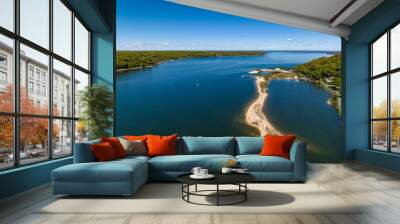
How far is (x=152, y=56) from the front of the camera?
41.6 feet

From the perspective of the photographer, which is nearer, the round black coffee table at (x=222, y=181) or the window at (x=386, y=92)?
the round black coffee table at (x=222, y=181)

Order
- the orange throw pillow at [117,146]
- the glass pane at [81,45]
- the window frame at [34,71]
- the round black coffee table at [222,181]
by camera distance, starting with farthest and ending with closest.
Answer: the glass pane at [81,45]
the orange throw pillow at [117,146]
the window frame at [34,71]
the round black coffee table at [222,181]

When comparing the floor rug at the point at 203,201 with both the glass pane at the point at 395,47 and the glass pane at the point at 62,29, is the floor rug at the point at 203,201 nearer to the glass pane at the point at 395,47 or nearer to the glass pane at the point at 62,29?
the glass pane at the point at 62,29

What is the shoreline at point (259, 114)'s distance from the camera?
490 inches

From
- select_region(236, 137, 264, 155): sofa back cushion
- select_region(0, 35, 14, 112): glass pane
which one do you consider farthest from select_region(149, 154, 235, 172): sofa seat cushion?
select_region(0, 35, 14, 112): glass pane

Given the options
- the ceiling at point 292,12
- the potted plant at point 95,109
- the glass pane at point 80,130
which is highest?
the ceiling at point 292,12

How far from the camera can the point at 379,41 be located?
973cm

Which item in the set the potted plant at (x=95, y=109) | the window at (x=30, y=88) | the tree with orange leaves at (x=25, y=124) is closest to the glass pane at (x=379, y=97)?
the potted plant at (x=95, y=109)

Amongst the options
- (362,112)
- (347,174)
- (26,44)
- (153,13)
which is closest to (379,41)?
(362,112)

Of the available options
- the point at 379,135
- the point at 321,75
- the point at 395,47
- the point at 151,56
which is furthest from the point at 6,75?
the point at 321,75

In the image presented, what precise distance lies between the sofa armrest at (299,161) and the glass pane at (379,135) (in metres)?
3.66

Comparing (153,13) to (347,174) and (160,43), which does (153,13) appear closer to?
(160,43)

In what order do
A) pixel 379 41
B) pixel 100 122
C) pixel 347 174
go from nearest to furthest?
pixel 347 174 < pixel 100 122 < pixel 379 41

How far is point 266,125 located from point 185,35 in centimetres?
391
